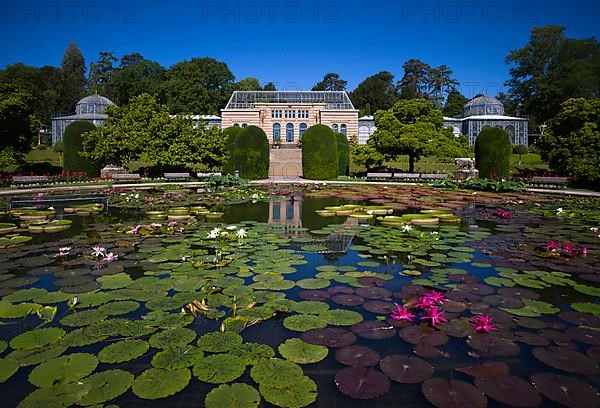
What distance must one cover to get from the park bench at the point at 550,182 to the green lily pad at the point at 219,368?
19.6 metres

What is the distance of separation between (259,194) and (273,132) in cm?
3864

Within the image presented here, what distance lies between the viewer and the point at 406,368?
2.91 m

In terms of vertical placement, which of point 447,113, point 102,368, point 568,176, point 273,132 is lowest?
point 102,368

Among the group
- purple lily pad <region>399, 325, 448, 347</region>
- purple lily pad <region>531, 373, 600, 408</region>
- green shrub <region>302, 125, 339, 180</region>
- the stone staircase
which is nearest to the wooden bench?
the stone staircase

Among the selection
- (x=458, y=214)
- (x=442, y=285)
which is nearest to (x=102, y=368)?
(x=442, y=285)

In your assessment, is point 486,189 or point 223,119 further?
point 223,119

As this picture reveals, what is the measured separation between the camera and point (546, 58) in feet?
140

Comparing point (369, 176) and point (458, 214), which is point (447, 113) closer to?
point (369, 176)

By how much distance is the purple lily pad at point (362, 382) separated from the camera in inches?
103

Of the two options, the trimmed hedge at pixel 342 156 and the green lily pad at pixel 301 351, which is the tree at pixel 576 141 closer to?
the trimmed hedge at pixel 342 156

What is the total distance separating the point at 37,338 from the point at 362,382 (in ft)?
8.43

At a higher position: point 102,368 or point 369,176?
point 369,176

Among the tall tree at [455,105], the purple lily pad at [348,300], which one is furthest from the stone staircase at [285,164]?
the tall tree at [455,105]

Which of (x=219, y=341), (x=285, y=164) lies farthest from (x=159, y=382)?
(x=285, y=164)
